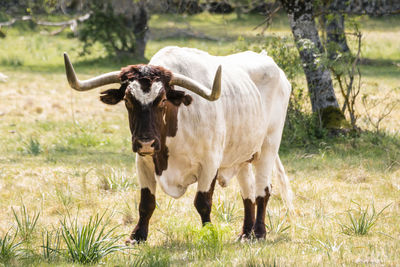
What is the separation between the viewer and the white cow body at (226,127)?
→ 19.0ft

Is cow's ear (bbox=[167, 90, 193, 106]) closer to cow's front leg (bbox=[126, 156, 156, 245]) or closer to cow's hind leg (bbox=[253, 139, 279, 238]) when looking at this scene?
cow's front leg (bbox=[126, 156, 156, 245])

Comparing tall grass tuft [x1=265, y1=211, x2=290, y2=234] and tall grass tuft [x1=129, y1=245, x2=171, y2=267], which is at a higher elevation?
tall grass tuft [x1=129, y1=245, x2=171, y2=267]

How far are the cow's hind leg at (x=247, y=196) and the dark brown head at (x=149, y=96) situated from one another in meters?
1.46

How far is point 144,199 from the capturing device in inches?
240

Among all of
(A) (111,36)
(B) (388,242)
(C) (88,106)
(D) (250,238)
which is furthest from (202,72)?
(A) (111,36)

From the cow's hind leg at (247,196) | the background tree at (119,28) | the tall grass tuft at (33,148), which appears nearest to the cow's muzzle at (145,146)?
the cow's hind leg at (247,196)

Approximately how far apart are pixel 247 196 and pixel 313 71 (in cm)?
500

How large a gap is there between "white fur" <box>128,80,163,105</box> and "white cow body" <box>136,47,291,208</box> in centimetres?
52

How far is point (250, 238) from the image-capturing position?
6.42m

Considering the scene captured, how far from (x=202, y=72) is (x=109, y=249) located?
1.91 meters

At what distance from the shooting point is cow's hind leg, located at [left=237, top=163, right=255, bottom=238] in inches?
261

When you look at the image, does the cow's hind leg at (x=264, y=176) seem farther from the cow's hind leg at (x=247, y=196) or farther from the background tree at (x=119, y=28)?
the background tree at (x=119, y=28)

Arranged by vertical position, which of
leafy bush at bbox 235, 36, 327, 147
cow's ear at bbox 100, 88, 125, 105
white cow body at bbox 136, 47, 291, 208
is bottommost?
leafy bush at bbox 235, 36, 327, 147

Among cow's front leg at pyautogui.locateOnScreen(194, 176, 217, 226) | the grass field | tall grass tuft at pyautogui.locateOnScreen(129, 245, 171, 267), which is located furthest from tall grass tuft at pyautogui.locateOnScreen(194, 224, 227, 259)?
cow's front leg at pyautogui.locateOnScreen(194, 176, 217, 226)
